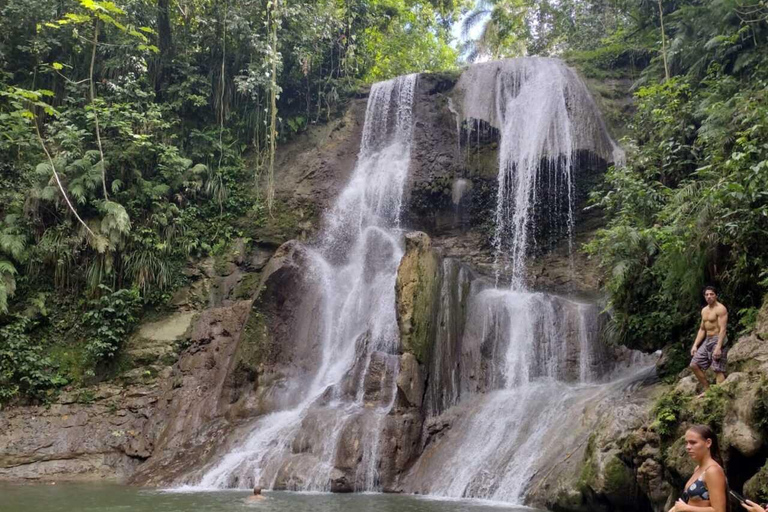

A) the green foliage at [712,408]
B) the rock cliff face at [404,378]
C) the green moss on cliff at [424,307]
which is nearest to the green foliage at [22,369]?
the rock cliff face at [404,378]

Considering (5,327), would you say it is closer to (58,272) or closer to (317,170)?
(58,272)

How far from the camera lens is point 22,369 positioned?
14.9 metres

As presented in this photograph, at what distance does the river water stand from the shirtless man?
298 cm

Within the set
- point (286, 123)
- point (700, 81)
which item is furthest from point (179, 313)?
point (700, 81)

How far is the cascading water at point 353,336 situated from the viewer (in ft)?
38.0

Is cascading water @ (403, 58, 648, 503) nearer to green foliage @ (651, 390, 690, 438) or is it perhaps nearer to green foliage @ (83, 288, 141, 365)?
green foliage @ (651, 390, 690, 438)

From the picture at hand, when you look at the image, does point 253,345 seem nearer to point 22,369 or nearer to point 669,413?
point 22,369

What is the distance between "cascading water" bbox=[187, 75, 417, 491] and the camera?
11594mm

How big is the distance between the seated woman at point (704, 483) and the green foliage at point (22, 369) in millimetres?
14107

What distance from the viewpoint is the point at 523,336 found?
1431cm

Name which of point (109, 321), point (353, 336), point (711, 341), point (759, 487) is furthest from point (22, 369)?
point (759, 487)

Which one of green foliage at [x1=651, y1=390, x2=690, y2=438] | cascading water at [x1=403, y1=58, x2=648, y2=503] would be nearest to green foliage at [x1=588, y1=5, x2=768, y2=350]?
green foliage at [x1=651, y1=390, x2=690, y2=438]

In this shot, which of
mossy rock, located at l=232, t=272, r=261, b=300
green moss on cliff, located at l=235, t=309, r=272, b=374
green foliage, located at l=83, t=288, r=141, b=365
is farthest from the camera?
mossy rock, located at l=232, t=272, r=261, b=300

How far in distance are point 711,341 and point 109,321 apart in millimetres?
13435
